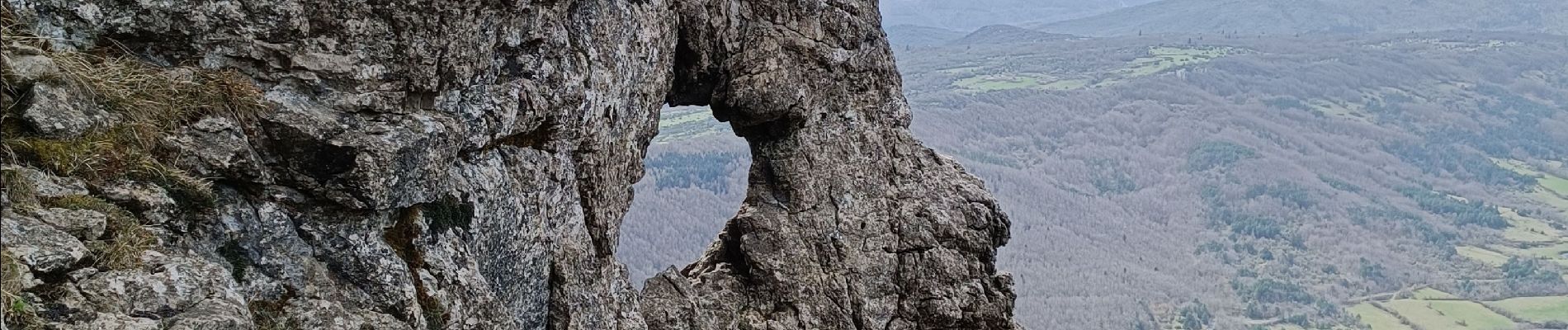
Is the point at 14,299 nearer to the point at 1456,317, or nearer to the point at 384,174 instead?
A: the point at 384,174

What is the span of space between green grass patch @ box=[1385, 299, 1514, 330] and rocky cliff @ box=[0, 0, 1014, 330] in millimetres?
180206

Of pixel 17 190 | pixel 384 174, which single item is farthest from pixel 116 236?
pixel 384 174

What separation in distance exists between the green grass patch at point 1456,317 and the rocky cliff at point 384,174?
180206 mm

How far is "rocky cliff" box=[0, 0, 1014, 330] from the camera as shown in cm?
999

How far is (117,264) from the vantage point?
975cm

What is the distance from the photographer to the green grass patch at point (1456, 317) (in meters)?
179

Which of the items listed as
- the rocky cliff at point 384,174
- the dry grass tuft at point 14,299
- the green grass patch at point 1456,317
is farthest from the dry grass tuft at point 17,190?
the green grass patch at point 1456,317

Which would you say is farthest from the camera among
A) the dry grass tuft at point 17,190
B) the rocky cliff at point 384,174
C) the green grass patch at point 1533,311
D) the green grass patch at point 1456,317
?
the green grass patch at point 1533,311

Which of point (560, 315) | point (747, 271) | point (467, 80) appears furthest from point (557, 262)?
point (747, 271)

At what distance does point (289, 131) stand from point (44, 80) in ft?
6.58

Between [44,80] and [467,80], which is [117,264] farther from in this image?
[467,80]

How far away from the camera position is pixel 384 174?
12.0m

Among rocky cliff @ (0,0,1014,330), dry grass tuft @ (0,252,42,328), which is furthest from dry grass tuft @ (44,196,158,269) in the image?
dry grass tuft @ (0,252,42,328)

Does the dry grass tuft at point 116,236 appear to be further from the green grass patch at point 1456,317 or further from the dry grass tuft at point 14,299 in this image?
the green grass patch at point 1456,317
